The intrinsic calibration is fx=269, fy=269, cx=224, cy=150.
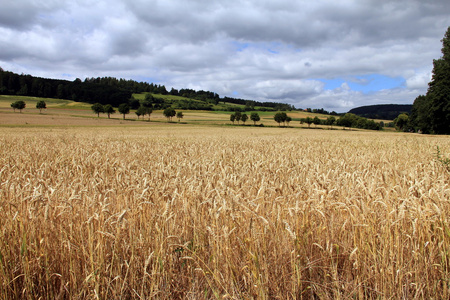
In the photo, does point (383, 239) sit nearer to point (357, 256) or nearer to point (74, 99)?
point (357, 256)

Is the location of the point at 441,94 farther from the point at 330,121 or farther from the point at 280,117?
the point at 330,121

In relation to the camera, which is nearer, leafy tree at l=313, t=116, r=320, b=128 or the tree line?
the tree line

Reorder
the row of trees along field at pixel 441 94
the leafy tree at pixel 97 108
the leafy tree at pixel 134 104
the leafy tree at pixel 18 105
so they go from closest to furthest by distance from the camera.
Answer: the row of trees along field at pixel 441 94 < the leafy tree at pixel 18 105 < the leafy tree at pixel 97 108 < the leafy tree at pixel 134 104

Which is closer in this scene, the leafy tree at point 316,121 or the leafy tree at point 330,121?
the leafy tree at point 330,121

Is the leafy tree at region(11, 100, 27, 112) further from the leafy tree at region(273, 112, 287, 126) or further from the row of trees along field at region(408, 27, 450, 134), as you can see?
the row of trees along field at region(408, 27, 450, 134)

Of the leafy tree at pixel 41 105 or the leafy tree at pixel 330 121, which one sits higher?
the leafy tree at pixel 330 121

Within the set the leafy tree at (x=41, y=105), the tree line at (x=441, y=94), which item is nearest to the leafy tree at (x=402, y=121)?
the tree line at (x=441, y=94)

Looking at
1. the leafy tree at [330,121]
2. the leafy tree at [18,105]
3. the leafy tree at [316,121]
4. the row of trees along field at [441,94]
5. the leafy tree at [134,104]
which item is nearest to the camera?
the row of trees along field at [441,94]

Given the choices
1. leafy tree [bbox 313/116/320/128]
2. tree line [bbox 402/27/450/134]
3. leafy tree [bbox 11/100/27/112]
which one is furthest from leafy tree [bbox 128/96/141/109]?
tree line [bbox 402/27/450/134]

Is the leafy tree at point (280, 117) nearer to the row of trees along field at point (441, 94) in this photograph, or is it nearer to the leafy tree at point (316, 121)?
the leafy tree at point (316, 121)

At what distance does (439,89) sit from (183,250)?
2397 inches

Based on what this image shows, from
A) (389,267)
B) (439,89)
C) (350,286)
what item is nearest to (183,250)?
(350,286)

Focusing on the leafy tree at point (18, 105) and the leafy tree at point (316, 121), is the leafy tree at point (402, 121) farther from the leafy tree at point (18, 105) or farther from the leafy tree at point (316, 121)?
the leafy tree at point (18, 105)

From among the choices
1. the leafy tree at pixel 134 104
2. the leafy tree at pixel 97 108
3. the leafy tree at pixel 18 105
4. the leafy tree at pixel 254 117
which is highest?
the leafy tree at pixel 134 104
